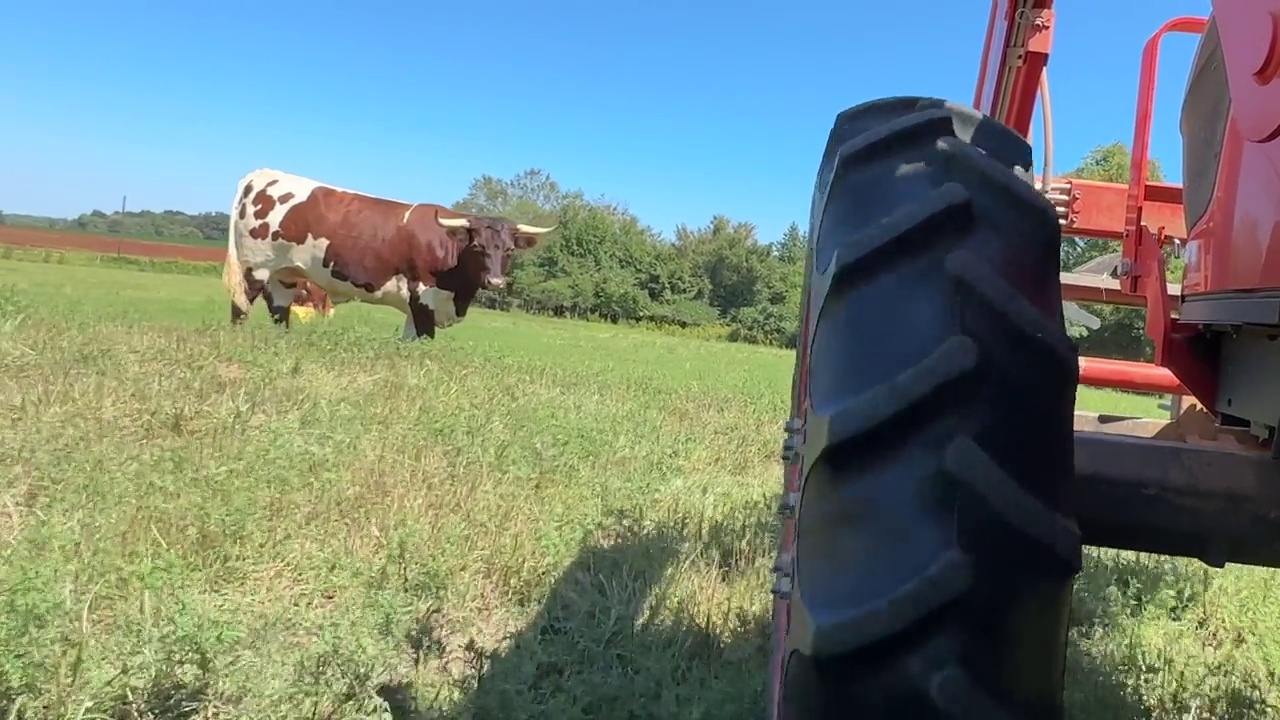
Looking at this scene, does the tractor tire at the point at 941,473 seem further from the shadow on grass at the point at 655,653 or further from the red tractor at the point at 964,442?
the shadow on grass at the point at 655,653

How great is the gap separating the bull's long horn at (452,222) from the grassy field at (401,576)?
28.5ft

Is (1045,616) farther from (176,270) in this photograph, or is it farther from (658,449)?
(176,270)

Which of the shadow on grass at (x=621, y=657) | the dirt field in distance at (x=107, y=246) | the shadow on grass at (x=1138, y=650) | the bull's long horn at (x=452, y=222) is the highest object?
the bull's long horn at (x=452, y=222)

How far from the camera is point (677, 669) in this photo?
2.83 meters

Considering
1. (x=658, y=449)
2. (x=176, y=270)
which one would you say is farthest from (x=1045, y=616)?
(x=176, y=270)

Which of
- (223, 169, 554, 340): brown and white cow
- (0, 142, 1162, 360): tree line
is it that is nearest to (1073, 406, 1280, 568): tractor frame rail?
(223, 169, 554, 340): brown and white cow

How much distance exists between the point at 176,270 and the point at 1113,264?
155ft

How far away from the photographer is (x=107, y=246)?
49531mm

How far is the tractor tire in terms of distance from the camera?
1.01m

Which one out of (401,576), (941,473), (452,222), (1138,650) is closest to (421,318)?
(452,222)

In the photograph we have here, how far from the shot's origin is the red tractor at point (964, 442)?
1012 millimetres

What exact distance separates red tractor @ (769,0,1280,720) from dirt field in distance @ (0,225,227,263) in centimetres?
5201

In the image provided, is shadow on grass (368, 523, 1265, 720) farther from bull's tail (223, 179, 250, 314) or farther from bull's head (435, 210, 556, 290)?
bull's tail (223, 179, 250, 314)

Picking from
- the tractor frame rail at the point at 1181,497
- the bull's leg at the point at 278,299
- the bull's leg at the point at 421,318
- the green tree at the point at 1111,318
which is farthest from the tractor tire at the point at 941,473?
the bull's leg at the point at 278,299
